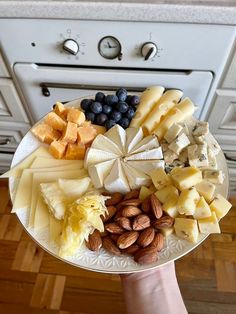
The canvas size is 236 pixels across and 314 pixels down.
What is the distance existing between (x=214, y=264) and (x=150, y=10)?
911 mm

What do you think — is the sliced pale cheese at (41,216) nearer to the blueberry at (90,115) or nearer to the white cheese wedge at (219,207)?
the blueberry at (90,115)

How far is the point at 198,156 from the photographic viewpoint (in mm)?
660

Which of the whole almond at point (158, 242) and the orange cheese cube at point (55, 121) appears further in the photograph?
the orange cheese cube at point (55, 121)

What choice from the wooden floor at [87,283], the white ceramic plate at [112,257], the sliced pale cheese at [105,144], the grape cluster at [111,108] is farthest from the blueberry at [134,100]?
the wooden floor at [87,283]

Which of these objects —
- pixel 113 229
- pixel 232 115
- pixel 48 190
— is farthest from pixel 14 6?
pixel 232 115

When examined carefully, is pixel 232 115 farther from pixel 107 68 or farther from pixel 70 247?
pixel 70 247

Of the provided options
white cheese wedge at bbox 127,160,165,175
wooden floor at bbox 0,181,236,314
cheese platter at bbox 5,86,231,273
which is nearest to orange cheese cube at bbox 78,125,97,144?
cheese platter at bbox 5,86,231,273

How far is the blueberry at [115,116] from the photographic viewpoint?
0.72 m

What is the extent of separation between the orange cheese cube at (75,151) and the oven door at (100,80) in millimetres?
171

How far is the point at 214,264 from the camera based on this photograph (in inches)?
44.7

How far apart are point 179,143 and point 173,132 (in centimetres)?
3

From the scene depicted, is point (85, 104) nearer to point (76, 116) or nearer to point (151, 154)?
point (76, 116)

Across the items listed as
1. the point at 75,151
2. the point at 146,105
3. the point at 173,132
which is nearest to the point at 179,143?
the point at 173,132

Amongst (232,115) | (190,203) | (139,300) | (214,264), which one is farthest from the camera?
(214,264)
